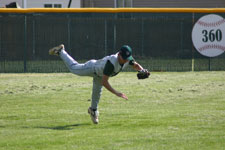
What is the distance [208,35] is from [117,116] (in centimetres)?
1116

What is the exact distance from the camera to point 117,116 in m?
10.3

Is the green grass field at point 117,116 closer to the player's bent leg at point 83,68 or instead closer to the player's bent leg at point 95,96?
the player's bent leg at point 95,96

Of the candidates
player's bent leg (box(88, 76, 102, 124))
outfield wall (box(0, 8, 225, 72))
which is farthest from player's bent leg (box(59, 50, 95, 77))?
outfield wall (box(0, 8, 225, 72))

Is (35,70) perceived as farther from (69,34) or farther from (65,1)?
(65,1)

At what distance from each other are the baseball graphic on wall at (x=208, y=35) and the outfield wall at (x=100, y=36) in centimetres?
19

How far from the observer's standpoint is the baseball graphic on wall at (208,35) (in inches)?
809

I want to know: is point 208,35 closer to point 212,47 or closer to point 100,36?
point 212,47

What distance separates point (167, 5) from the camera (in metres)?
31.8

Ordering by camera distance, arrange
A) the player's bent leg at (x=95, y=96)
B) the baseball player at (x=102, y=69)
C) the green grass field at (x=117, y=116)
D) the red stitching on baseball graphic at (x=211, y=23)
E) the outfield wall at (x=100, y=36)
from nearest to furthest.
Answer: the green grass field at (x=117, y=116) → the baseball player at (x=102, y=69) → the player's bent leg at (x=95, y=96) → the outfield wall at (x=100, y=36) → the red stitching on baseball graphic at (x=211, y=23)

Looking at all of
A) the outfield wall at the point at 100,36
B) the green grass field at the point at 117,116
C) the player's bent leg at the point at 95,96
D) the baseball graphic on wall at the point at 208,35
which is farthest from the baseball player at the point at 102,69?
the baseball graphic on wall at the point at 208,35

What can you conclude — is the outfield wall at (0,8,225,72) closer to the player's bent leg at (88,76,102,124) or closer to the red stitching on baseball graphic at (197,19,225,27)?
the red stitching on baseball graphic at (197,19,225,27)

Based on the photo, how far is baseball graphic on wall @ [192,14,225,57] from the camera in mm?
20547

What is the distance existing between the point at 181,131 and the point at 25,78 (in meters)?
10.1

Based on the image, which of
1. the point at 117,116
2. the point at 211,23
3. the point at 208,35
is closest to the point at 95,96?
the point at 117,116
